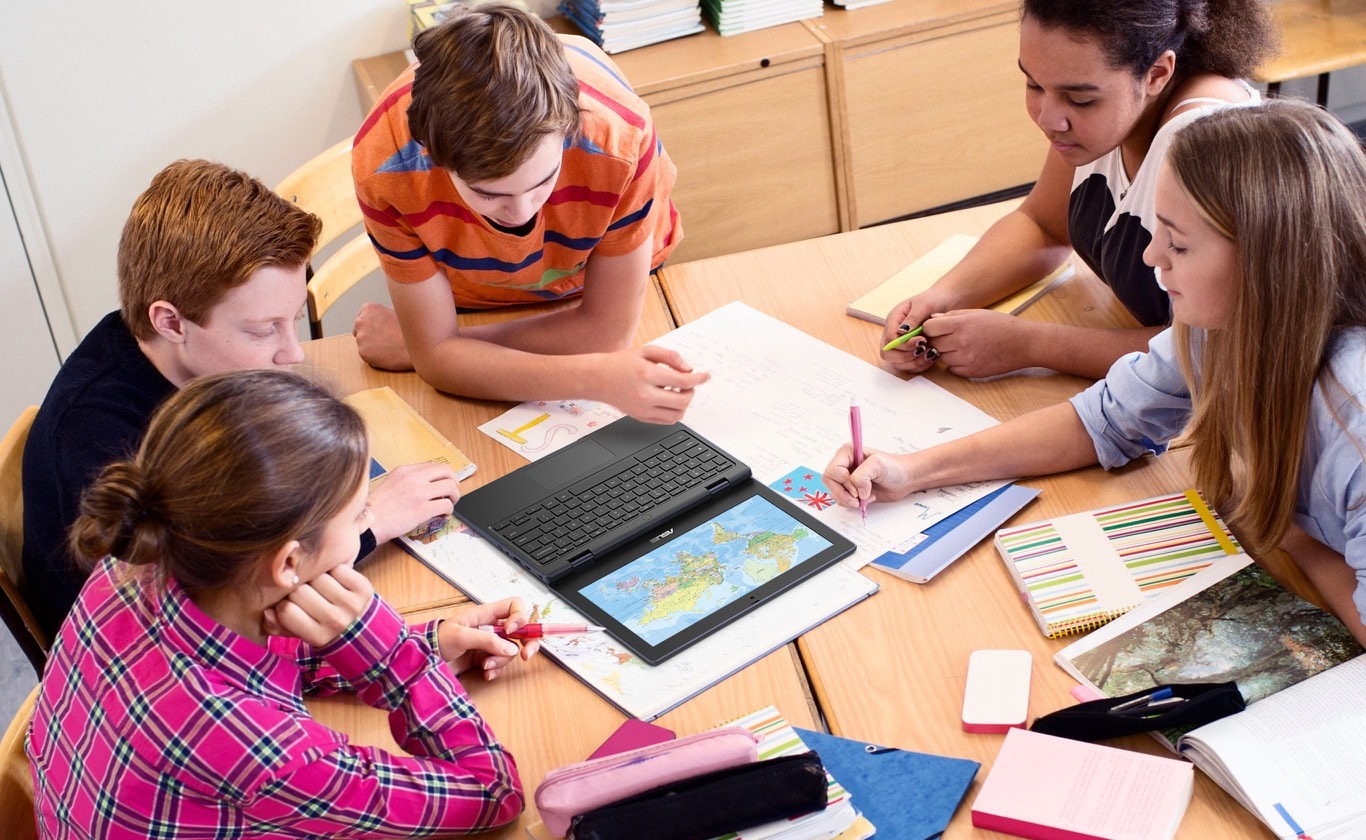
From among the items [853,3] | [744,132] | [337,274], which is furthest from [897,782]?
[853,3]

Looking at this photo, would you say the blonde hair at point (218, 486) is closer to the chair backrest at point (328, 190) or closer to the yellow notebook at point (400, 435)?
the yellow notebook at point (400, 435)

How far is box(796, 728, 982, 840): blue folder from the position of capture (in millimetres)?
1013

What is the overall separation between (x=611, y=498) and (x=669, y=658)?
0.24 meters

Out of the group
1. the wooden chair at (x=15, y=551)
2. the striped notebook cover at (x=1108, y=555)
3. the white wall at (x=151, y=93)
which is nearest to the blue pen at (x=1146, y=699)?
the striped notebook cover at (x=1108, y=555)

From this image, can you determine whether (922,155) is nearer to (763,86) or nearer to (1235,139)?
(763,86)

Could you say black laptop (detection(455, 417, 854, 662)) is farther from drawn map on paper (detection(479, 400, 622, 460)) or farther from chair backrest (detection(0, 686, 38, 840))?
chair backrest (detection(0, 686, 38, 840))

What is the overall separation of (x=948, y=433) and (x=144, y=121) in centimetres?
202

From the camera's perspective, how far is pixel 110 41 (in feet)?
8.64

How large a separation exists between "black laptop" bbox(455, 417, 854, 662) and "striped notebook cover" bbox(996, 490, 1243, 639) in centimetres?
19

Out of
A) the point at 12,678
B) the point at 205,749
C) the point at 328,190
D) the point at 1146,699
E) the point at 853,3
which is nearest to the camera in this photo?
the point at 205,749

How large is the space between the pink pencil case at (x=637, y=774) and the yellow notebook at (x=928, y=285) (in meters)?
0.84

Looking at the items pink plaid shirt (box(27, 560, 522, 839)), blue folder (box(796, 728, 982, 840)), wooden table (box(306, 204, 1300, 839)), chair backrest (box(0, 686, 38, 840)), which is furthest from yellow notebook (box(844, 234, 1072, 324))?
chair backrest (box(0, 686, 38, 840))

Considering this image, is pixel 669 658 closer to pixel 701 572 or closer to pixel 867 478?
pixel 701 572

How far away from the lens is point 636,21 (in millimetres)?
2686
